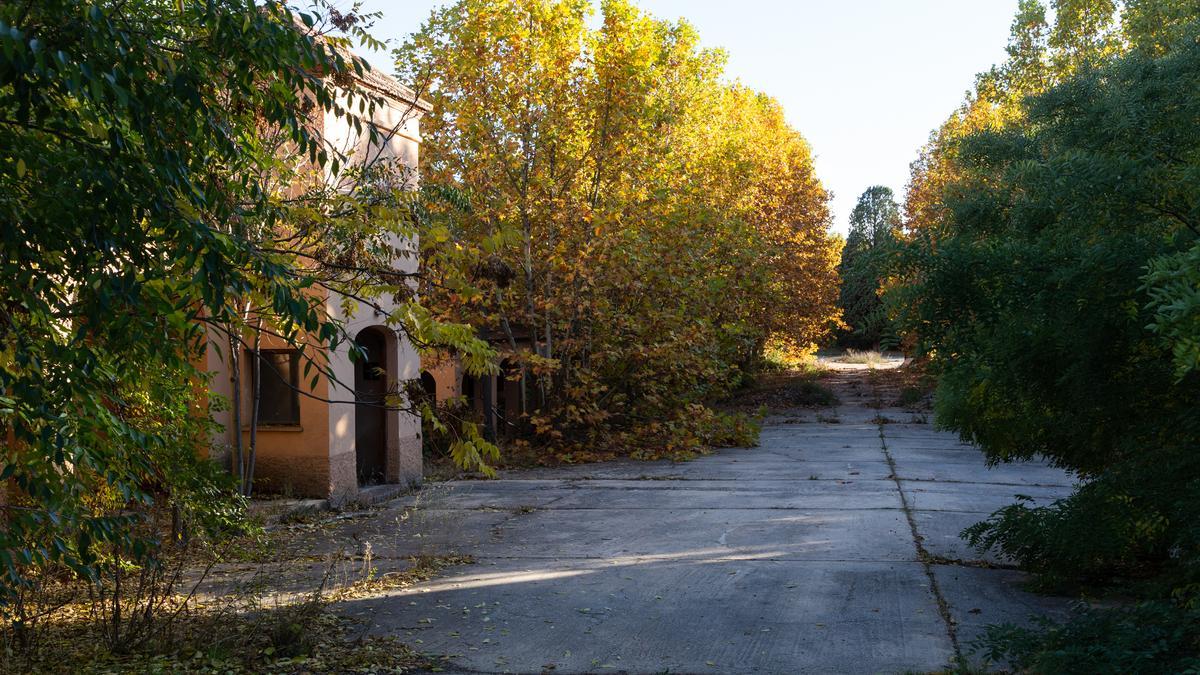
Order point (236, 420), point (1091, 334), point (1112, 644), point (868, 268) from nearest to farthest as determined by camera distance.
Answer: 1. point (1112, 644)
2. point (1091, 334)
3. point (868, 268)
4. point (236, 420)

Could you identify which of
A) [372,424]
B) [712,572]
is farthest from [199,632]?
[372,424]

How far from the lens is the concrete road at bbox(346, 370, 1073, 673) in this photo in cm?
609

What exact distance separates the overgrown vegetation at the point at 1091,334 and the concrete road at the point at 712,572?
70cm

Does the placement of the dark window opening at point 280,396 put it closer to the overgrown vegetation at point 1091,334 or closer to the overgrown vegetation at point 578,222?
the overgrown vegetation at point 578,222

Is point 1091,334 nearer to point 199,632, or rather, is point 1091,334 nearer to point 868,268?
point 868,268

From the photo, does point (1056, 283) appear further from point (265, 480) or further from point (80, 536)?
point (265, 480)

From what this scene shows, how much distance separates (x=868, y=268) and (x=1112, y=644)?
291cm

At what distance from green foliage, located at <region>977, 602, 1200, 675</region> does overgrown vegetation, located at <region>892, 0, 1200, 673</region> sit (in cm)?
1

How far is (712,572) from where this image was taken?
8.23 metres

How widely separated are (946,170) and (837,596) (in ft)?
84.7

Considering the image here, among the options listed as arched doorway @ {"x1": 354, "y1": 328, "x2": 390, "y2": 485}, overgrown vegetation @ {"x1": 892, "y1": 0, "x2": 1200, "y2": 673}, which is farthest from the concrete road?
arched doorway @ {"x1": 354, "y1": 328, "x2": 390, "y2": 485}

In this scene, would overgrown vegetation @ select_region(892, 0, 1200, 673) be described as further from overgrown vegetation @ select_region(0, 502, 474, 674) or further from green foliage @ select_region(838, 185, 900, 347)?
overgrown vegetation @ select_region(0, 502, 474, 674)

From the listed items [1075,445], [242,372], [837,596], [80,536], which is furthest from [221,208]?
[242,372]

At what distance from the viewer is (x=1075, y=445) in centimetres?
730
